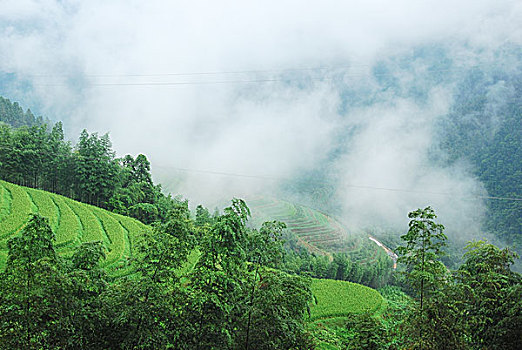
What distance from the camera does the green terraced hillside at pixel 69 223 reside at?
1661 centimetres

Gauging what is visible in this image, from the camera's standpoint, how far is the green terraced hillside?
16609 millimetres

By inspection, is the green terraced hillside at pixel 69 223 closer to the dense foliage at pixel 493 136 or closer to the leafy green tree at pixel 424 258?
the leafy green tree at pixel 424 258

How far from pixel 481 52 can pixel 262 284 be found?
15197 centimetres

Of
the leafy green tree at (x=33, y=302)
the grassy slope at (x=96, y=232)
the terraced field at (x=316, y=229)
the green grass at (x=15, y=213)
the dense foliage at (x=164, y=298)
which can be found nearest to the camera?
the leafy green tree at (x=33, y=302)

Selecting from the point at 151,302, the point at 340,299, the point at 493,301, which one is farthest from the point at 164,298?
the point at 340,299

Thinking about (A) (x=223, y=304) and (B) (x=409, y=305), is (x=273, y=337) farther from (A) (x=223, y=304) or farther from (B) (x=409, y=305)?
(B) (x=409, y=305)

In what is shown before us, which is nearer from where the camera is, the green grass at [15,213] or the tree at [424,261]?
the tree at [424,261]

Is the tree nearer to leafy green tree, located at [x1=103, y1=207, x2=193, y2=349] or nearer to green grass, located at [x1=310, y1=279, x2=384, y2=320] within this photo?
leafy green tree, located at [x1=103, y1=207, x2=193, y2=349]

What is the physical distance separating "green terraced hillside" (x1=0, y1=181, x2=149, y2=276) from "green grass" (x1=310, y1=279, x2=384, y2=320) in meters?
12.0

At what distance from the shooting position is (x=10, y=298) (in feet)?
15.6

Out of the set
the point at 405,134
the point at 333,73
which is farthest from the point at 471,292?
the point at 333,73

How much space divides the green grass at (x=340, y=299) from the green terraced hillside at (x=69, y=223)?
12.0 metres

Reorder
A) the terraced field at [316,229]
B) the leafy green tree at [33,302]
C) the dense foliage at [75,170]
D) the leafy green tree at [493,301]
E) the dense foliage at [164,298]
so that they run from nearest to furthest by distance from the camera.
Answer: the leafy green tree at [33,302] < the dense foliage at [164,298] < the leafy green tree at [493,301] < the dense foliage at [75,170] < the terraced field at [316,229]

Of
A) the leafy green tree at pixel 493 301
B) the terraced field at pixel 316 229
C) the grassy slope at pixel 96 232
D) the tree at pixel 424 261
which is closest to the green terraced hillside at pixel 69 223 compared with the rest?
the grassy slope at pixel 96 232
